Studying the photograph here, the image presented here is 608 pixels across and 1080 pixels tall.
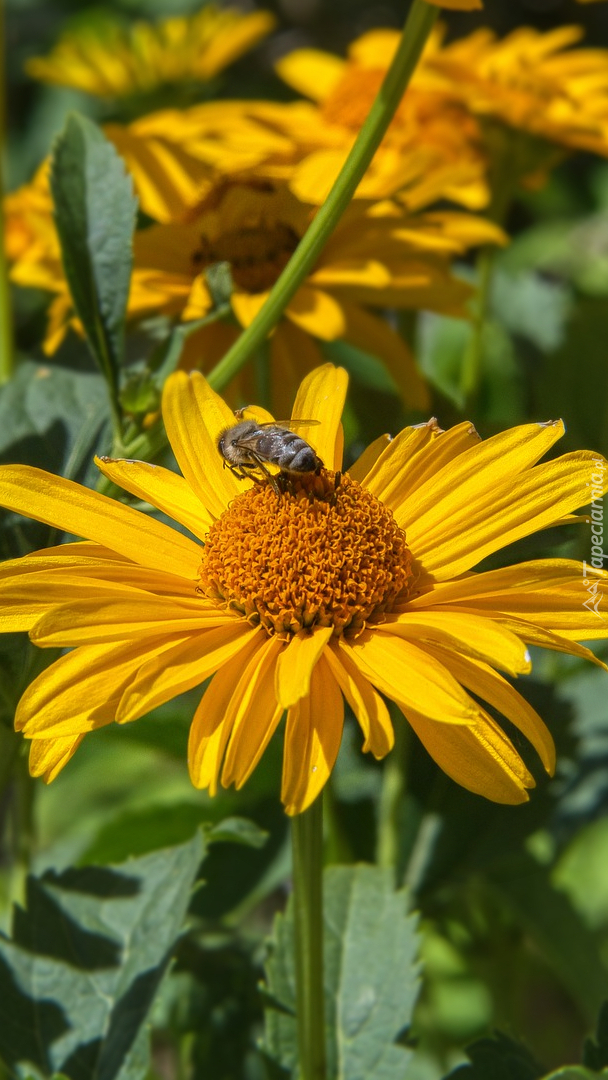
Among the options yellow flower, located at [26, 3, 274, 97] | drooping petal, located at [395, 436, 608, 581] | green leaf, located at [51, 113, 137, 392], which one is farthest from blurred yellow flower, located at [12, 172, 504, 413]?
yellow flower, located at [26, 3, 274, 97]

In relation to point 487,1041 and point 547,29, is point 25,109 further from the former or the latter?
point 487,1041

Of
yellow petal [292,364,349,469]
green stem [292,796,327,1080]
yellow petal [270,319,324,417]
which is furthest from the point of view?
yellow petal [270,319,324,417]

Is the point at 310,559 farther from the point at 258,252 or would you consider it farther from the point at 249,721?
the point at 258,252

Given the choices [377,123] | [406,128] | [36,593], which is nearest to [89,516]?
[36,593]

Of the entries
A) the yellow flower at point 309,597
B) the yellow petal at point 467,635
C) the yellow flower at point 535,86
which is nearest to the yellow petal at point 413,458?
the yellow flower at point 309,597

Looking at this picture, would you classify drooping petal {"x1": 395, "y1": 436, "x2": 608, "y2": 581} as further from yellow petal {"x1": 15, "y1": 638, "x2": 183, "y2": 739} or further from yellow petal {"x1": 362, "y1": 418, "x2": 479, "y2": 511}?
yellow petal {"x1": 15, "y1": 638, "x2": 183, "y2": 739}

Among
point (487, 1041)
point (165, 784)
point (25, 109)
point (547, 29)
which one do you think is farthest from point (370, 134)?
point (547, 29)

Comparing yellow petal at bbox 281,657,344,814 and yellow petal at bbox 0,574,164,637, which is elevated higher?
yellow petal at bbox 0,574,164,637
